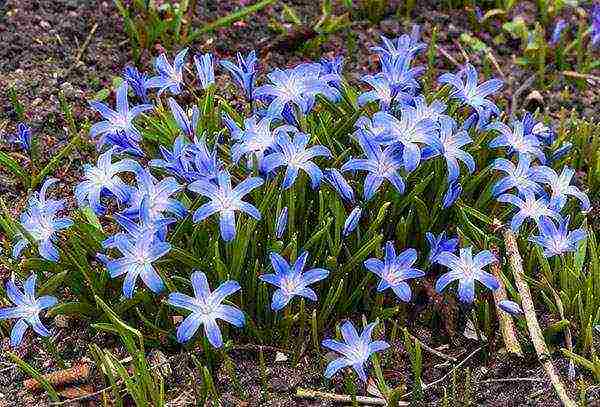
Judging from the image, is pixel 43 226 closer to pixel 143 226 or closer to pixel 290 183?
pixel 143 226

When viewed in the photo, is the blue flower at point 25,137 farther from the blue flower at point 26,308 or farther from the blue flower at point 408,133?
Answer: the blue flower at point 408,133

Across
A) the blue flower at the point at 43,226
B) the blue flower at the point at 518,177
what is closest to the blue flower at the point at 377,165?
the blue flower at the point at 518,177

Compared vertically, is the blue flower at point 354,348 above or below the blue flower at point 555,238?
below

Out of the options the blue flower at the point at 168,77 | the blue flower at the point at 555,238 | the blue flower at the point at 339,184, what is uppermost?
the blue flower at the point at 168,77

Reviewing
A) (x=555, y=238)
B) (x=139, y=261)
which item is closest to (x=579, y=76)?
(x=555, y=238)

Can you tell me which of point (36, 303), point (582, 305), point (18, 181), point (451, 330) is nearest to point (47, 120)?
point (18, 181)

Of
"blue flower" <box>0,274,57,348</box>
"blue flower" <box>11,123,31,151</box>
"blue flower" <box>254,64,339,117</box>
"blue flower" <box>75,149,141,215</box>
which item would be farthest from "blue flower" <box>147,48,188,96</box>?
"blue flower" <box>0,274,57,348</box>

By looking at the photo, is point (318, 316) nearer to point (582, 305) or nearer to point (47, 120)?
point (582, 305)
